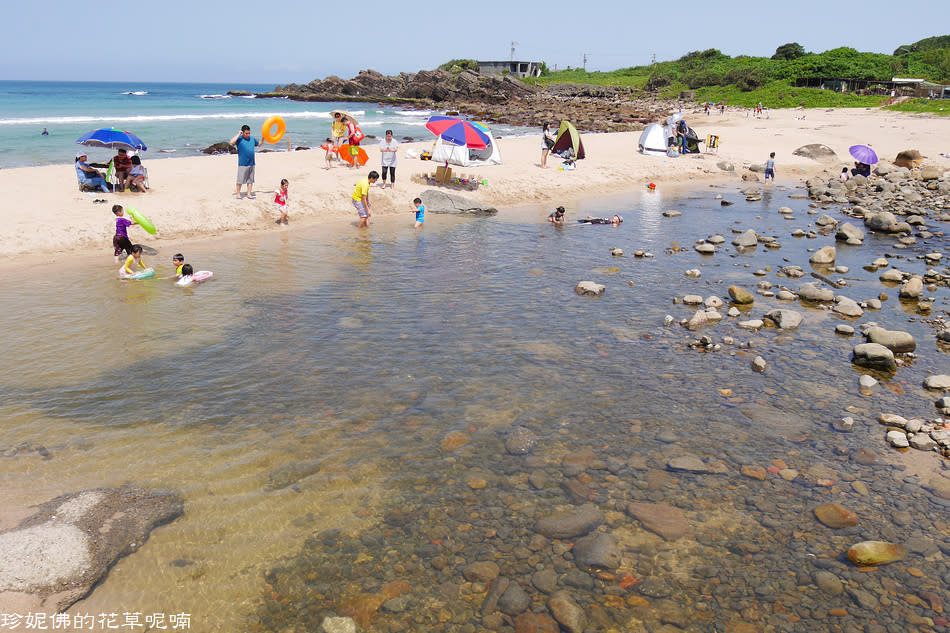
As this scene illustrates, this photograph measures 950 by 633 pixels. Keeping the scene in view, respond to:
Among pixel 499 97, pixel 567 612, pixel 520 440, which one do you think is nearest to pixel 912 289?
pixel 520 440

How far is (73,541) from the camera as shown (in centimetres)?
608

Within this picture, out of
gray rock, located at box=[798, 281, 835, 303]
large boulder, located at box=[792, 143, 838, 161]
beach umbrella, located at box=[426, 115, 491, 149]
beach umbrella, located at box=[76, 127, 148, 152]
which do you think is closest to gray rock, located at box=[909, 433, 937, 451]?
gray rock, located at box=[798, 281, 835, 303]

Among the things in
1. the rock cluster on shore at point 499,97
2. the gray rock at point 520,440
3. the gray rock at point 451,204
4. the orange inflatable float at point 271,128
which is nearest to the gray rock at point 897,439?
the gray rock at point 520,440

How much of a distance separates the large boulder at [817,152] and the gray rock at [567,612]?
4111 centimetres

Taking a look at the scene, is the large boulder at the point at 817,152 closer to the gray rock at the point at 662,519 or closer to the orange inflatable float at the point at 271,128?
the orange inflatable float at the point at 271,128

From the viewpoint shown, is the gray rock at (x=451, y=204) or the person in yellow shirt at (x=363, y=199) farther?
the gray rock at (x=451, y=204)

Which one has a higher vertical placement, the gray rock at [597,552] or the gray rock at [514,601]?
the gray rock at [597,552]

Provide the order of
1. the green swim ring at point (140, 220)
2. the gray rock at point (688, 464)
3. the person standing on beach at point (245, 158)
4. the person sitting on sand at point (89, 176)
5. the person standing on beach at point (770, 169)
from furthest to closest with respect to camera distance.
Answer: the person standing on beach at point (770, 169), the person sitting on sand at point (89, 176), the person standing on beach at point (245, 158), the green swim ring at point (140, 220), the gray rock at point (688, 464)

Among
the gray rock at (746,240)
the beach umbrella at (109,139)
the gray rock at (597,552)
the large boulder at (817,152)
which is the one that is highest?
the large boulder at (817,152)

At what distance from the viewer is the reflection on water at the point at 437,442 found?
5910mm

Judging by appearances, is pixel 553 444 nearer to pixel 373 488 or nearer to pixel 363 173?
pixel 373 488

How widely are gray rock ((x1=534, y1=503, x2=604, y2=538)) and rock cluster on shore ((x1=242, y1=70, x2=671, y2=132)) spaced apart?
5343cm

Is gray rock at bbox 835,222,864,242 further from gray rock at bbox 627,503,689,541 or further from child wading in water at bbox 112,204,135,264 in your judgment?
child wading in water at bbox 112,204,135,264

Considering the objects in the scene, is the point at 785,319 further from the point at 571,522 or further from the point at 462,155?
the point at 462,155
